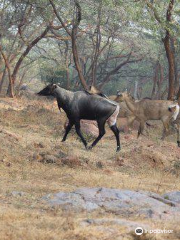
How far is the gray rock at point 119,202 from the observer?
690 cm

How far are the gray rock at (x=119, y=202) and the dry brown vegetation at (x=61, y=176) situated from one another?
0.69 feet

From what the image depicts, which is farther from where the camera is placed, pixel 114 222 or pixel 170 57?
pixel 170 57

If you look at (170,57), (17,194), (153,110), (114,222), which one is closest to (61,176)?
(17,194)

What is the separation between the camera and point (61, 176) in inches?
375

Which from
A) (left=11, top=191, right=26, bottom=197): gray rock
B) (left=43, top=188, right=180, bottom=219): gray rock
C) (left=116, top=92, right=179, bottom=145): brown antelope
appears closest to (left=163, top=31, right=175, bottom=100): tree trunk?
(left=116, top=92, right=179, bottom=145): brown antelope

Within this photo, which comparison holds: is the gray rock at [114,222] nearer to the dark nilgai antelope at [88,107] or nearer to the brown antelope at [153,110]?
the dark nilgai antelope at [88,107]

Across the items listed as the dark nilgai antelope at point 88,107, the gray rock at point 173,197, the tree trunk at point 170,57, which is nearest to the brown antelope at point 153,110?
the tree trunk at point 170,57

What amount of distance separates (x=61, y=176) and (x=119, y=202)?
2498 millimetres

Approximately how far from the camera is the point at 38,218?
640 centimetres

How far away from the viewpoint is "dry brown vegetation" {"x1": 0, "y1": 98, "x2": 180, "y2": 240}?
5.94 metres

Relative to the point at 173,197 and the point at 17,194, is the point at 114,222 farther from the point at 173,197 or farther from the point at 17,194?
the point at 17,194

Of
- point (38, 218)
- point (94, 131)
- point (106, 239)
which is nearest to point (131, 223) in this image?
point (106, 239)

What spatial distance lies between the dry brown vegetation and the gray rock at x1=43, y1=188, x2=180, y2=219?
0.69 ft

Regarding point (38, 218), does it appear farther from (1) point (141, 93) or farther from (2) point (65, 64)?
(1) point (141, 93)
